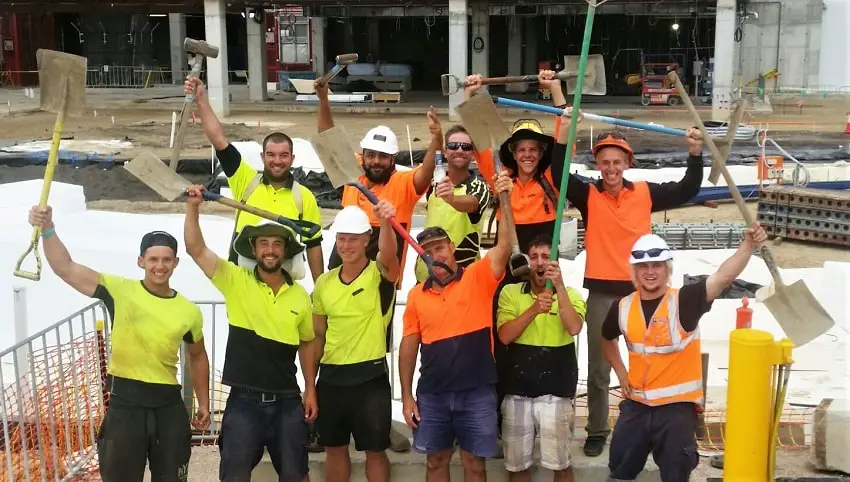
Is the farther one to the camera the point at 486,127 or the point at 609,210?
the point at 609,210

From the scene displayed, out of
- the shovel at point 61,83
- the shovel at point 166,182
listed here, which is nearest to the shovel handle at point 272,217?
the shovel at point 166,182

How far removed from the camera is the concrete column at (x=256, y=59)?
34.5 metres

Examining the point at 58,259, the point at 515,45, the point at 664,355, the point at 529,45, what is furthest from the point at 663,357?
the point at 529,45

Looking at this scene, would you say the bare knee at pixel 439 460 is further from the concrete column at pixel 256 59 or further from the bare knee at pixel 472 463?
the concrete column at pixel 256 59

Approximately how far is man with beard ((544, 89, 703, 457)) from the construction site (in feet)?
1.08

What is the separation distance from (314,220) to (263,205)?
296 mm

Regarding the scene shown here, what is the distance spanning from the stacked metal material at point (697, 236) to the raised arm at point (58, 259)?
29.9 ft

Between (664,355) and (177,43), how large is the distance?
43.9 metres

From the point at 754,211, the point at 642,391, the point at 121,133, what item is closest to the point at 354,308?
the point at 642,391

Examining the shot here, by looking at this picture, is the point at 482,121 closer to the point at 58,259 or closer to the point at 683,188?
the point at 683,188

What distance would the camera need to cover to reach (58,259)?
452cm

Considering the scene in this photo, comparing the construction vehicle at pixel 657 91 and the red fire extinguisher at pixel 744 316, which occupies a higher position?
the construction vehicle at pixel 657 91

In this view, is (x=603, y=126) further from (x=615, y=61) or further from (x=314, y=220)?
(x=314, y=220)

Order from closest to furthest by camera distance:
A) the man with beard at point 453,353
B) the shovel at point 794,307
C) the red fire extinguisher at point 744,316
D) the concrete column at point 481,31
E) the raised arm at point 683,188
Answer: the man with beard at point 453,353
the shovel at point 794,307
the raised arm at point 683,188
the red fire extinguisher at point 744,316
the concrete column at point 481,31
